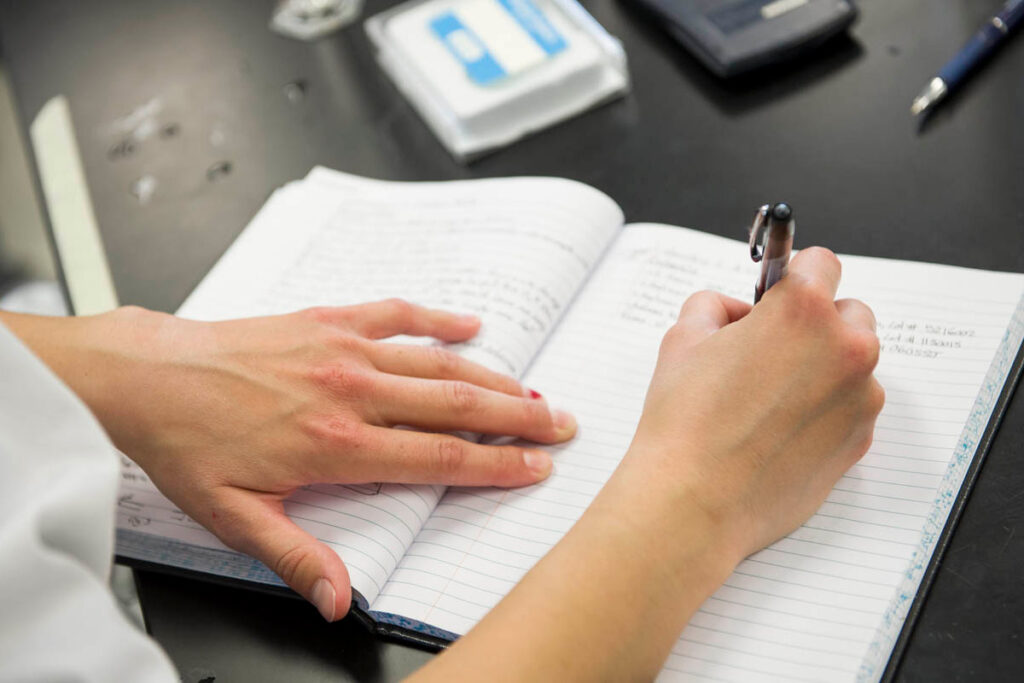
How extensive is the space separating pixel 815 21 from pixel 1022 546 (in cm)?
56

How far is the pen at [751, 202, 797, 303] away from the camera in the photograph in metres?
0.53

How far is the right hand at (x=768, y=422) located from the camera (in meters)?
0.54

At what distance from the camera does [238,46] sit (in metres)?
1.10

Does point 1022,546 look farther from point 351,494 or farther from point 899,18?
point 899,18

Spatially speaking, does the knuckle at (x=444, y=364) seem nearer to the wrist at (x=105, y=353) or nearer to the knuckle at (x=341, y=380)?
the knuckle at (x=341, y=380)

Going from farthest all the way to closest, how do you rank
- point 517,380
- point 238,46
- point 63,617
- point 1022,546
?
point 238,46
point 517,380
point 1022,546
point 63,617

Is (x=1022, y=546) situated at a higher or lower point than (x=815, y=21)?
lower

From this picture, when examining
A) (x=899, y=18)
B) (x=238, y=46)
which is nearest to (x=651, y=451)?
(x=899, y=18)

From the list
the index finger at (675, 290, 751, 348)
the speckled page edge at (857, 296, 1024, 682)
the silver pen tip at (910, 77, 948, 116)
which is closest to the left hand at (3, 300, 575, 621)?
the index finger at (675, 290, 751, 348)

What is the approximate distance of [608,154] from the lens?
89cm

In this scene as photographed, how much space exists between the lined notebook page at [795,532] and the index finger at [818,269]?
3.1 inches

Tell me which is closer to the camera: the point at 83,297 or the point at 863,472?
the point at 863,472

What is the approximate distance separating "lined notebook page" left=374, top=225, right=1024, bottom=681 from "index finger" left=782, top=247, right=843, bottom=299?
0.08 m

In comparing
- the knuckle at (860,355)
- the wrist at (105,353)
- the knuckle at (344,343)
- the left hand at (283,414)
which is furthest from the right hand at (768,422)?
the wrist at (105,353)
